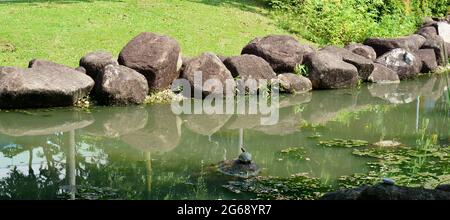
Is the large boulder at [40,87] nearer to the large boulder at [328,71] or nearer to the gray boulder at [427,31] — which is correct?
the large boulder at [328,71]

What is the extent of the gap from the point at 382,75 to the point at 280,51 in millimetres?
3406

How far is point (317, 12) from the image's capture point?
2252 centimetres

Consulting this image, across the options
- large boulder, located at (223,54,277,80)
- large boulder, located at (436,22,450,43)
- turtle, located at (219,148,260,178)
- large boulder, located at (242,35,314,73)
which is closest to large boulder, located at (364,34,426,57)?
large boulder, located at (242,35,314,73)

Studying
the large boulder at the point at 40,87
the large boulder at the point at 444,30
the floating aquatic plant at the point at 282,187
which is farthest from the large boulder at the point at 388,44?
the floating aquatic plant at the point at 282,187

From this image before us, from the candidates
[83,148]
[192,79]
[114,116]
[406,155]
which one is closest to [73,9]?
[192,79]

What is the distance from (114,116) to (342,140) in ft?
14.4

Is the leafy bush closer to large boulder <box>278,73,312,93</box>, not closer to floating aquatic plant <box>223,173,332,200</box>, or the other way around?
large boulder <box>278,73,312,93</box>

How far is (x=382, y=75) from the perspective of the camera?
58.7 feet

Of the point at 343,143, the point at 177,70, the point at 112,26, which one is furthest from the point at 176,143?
the point at 112,26

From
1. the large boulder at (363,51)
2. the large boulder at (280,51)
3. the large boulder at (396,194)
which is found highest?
the large boulder at (396,194)

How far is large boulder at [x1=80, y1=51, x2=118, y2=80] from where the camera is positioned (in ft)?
44.9

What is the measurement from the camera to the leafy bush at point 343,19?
69.8 feet

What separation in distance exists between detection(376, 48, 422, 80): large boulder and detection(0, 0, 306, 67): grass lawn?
13.2ft

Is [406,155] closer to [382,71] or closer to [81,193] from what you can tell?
[81,193]
